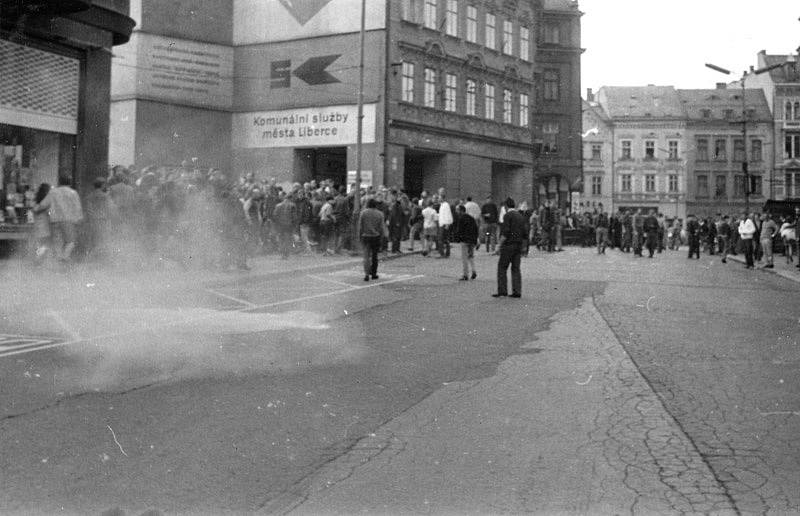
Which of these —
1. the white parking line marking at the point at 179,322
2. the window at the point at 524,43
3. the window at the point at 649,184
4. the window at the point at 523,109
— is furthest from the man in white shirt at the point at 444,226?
the window at the point at 649,184

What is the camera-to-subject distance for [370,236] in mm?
18234

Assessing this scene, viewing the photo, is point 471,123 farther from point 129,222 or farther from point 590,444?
point 590,444

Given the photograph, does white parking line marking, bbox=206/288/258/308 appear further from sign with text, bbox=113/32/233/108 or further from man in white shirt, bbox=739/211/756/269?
man in white shirt, bbox=739/211/756/269

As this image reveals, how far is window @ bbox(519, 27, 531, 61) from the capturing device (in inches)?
2032

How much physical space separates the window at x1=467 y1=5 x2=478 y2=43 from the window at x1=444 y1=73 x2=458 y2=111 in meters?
2.75

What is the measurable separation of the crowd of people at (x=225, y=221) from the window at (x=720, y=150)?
6592 centimetres

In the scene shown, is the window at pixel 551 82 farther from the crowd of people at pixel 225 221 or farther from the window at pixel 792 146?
the crowd of people at pixel 225 221

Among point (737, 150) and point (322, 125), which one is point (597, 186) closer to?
point (737, 150)

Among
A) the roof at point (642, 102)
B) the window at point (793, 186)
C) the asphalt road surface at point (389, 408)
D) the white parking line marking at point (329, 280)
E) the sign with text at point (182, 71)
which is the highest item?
the roof at point (642, 102)

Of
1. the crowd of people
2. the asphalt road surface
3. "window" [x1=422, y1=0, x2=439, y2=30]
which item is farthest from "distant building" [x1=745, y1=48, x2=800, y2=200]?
the asphalt road surface

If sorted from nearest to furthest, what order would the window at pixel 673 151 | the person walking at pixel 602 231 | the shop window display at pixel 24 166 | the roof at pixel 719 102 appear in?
1. the shop window display at pixel 24 166
2. the person walking at pixel 602 231
3. the roof at pixel 719 102
4. the window at pixel 673 151

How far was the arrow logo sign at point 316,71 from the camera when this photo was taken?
116ft

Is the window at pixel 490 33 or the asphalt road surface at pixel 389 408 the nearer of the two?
the asphalt road surface at pixel 389 408

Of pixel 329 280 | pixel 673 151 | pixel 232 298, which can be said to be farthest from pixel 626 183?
pixel 232 298
